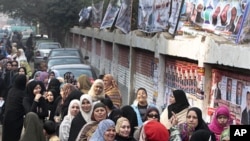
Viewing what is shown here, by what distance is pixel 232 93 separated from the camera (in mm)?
11664

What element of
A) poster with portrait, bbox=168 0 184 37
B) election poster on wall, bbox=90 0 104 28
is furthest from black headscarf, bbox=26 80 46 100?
election poster on wall, bbox=90 0 104 28

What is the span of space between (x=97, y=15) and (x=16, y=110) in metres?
22.8

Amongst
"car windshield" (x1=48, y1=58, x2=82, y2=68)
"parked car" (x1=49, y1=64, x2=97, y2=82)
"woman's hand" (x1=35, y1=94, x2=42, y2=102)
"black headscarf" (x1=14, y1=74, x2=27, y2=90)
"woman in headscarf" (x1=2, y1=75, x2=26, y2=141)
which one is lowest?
"car windshield" (x1=48, y1=58, x2=82, y2=68)

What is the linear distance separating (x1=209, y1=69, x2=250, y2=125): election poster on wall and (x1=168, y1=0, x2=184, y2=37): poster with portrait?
3.70 m

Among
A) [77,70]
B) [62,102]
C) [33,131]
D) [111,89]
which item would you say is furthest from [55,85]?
[77,70]

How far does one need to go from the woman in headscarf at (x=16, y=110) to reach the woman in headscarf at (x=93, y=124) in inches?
150

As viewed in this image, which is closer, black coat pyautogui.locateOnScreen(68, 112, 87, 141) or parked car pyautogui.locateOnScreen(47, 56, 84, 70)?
black coat pyautogui.locateOnScreen(68, 112, 87, 141)

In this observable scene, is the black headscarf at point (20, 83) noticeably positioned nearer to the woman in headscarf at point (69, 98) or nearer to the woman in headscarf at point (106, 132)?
the woman in headscarf at point (69, 98)

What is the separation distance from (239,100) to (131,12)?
38.8ft

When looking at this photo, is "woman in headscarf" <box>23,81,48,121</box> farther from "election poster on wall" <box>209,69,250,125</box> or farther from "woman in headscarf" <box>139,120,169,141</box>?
"woman in headscarf" <box>139,120,169,141</box>

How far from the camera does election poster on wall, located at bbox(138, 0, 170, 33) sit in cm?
1808

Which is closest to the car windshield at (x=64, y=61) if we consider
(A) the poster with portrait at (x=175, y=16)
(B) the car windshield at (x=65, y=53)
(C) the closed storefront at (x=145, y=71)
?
(C) the closed storefront at (x=145, y=71)

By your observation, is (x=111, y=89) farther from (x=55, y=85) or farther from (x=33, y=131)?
(x=33, y=131)

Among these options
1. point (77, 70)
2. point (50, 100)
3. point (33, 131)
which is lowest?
point (77, 70)
